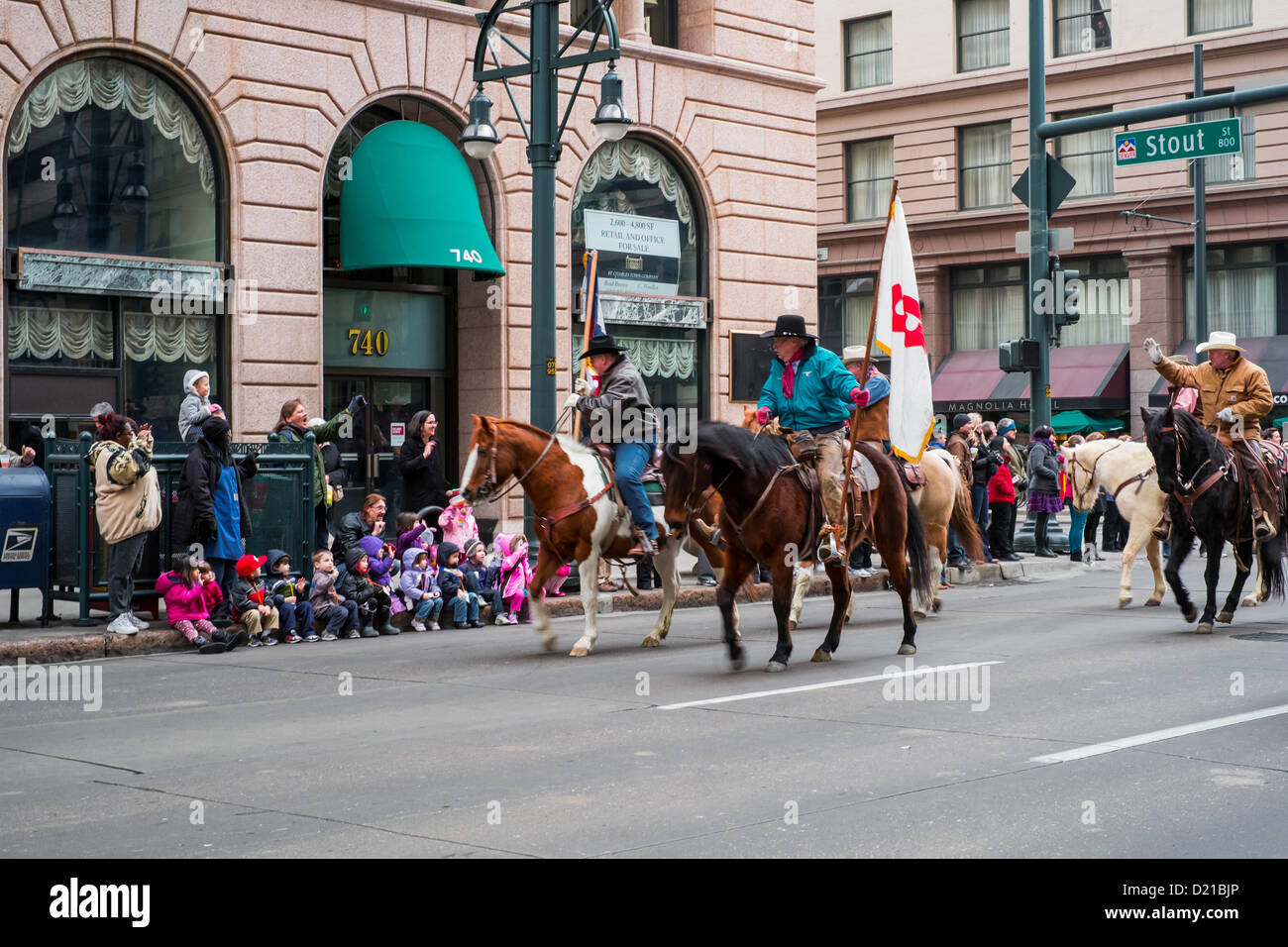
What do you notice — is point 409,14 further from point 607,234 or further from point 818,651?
point 818,651

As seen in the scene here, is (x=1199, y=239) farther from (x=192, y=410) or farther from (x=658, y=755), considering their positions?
(x=658, y=755)

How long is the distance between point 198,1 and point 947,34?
94.5 feet

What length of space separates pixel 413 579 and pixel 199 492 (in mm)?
2291

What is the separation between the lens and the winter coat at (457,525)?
15.5 m

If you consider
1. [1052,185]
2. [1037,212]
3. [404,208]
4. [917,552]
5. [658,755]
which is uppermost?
[1052,185]

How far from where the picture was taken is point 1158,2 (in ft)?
133

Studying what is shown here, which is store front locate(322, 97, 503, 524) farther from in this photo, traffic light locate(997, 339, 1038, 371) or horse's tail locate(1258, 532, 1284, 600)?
horse's tail locate(1258, 532, 1284, 600)

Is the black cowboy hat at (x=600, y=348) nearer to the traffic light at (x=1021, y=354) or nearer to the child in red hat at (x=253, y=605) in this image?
the child in red hat at (x=253, y=605)

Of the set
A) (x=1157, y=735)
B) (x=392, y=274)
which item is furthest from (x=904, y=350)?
(x=392, y=274)

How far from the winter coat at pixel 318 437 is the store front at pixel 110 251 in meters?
4.28

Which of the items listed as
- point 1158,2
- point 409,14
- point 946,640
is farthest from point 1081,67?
point 946,640

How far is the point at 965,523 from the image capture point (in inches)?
709

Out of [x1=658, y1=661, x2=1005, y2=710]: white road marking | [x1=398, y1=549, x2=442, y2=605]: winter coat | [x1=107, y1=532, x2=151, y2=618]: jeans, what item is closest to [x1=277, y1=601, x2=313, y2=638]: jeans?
[x1=398, y1=549, x2=442, y2=605]: winter coat

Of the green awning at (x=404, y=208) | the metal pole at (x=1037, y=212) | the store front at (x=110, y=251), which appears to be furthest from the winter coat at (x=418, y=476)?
the metal pole at (x=1037, y=212)
